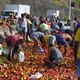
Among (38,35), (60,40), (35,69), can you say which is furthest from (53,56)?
(38,35)

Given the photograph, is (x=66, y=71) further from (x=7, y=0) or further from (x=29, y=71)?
(x=7, y=0)

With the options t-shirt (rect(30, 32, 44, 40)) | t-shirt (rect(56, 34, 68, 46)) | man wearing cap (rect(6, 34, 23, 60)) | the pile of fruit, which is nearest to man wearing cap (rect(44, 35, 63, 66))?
the pile of fruit

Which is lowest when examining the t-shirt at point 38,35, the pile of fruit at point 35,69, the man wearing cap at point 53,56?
the pile of fruit at point 35,69

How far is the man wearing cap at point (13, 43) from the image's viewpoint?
45.2ft

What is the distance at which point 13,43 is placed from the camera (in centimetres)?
1386

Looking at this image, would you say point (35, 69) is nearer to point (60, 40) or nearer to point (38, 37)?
point (60, 40)

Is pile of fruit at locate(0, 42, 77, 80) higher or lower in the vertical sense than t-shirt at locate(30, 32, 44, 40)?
lower

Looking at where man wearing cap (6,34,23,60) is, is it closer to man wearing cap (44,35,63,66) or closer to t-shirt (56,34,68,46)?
man wearing cap (44,35,63,66)

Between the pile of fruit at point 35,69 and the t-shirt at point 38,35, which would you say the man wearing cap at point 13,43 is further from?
the t-shirt at point 38,35

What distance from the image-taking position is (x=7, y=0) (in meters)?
70.4

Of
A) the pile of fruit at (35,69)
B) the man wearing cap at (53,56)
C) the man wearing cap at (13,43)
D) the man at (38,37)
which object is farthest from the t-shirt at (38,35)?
the man wearing cap at (53,56)

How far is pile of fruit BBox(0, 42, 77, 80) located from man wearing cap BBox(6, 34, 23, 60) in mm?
288

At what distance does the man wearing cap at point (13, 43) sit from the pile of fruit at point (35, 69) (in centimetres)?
29

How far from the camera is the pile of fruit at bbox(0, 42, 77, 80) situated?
1131 centimetres
